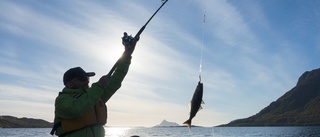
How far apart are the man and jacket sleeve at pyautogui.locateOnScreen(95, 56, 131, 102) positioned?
15.0 inches

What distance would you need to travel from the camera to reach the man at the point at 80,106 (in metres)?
6.12

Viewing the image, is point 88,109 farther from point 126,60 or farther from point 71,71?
point 126,60

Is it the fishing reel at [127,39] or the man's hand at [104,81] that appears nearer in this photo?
the man's hand at [104,81]

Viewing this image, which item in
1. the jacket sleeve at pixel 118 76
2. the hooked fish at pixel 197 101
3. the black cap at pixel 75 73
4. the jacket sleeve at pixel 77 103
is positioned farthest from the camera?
the hooked fish at pixel 197 101

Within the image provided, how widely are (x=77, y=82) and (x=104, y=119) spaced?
0.85m

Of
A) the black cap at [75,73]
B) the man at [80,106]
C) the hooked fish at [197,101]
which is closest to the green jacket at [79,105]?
the man at [80,106]

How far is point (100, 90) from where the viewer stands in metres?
6.26

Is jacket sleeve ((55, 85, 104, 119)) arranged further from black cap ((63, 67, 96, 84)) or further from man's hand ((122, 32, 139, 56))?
man's hand ((122, 32, 139, 56))

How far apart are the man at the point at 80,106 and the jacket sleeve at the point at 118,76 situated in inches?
15.0

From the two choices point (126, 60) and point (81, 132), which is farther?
point (126, 60)

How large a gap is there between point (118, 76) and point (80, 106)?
1.52m

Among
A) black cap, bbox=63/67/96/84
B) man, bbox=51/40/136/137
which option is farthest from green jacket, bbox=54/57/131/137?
black cap, bbox=63/67/96/84

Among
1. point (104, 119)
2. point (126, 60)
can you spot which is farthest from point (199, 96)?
point (104, 119)

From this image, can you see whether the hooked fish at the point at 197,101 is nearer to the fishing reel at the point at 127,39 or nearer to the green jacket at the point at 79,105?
the fishing reel at the point at 127,39
